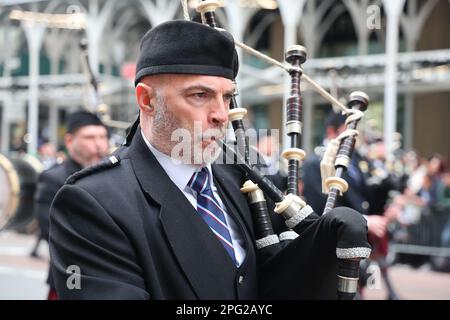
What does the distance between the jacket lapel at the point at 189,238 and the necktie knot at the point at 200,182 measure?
3.2 inches

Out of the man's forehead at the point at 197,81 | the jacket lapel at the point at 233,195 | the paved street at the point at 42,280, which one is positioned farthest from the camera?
the paved street at the point at 42,280

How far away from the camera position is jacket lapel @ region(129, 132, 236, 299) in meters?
2.11

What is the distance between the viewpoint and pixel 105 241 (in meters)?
2.01

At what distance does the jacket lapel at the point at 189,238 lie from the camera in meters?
2.11

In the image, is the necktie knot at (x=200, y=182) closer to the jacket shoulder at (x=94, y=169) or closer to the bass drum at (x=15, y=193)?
the jacket shoulder at (x=94, y=169)

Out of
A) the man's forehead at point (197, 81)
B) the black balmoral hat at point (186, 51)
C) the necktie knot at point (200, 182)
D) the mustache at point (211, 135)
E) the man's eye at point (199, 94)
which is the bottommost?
the necktie knot at point (200, 182)

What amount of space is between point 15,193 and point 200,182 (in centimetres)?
437

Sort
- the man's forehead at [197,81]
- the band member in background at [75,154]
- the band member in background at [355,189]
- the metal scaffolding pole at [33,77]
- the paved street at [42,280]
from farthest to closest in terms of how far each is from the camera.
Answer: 1. the metal scaffolding pole at [33,77]
2. the paved street at [42,280]
3. the band member in background at [355,189]
4. the band member in background at [75,154]
5. the man's forehead at [197,81]

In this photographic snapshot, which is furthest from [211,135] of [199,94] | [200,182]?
[200,182]

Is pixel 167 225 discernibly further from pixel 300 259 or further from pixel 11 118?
pixel 11 118

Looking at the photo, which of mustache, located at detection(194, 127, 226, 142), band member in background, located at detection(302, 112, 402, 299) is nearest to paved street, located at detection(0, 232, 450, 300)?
band member in background, located at detection(302, 112, 402, 299)

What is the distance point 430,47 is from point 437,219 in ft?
35.0

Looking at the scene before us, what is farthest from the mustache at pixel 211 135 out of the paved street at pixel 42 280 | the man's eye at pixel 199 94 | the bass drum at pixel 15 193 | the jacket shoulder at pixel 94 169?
the paved street at pixel 42 280

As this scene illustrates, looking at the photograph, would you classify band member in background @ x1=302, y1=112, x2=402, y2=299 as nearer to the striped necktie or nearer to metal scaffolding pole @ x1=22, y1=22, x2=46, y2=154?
the striped necktie
